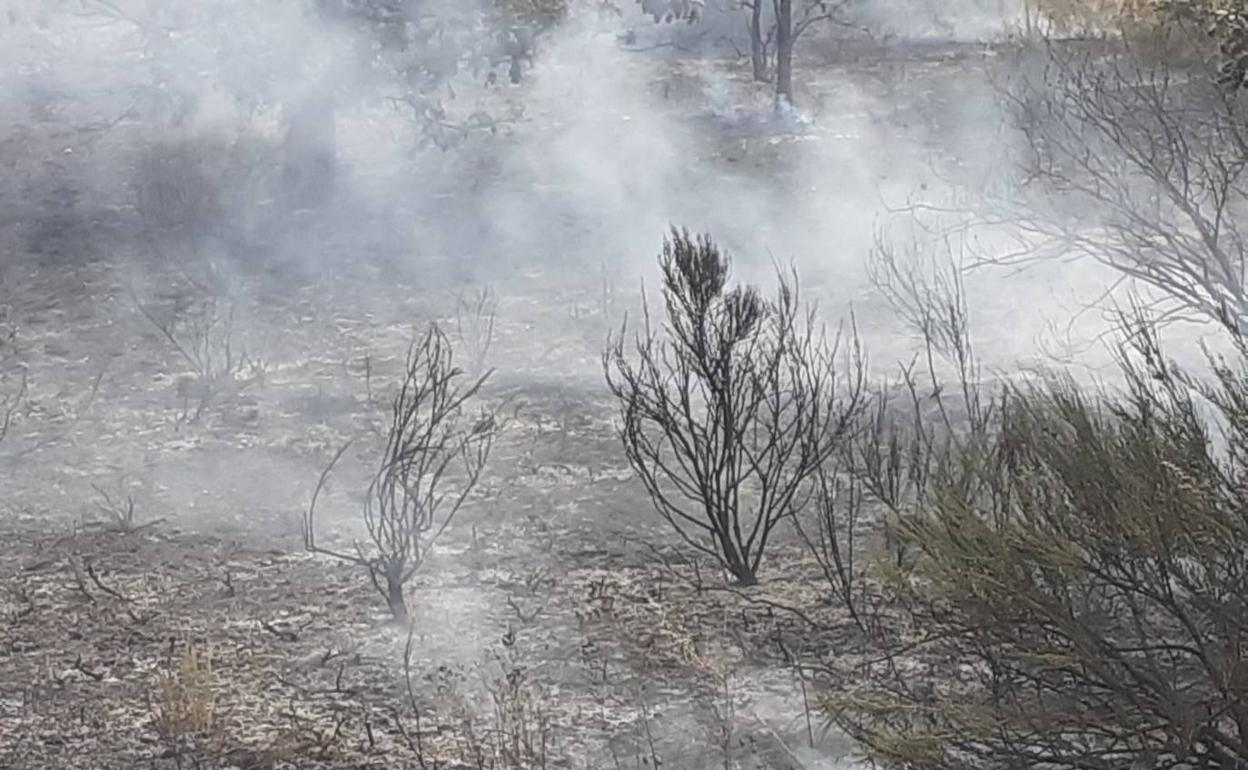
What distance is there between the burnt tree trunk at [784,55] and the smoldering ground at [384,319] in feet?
0.85

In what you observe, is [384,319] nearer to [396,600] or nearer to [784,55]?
[396,600]

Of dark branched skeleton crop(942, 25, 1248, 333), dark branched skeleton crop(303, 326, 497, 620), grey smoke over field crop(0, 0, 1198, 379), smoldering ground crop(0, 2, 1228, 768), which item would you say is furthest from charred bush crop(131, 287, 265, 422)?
dark branched skeleton crop(942, 25, 1248, 333)

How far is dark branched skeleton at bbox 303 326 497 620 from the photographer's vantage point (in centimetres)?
675

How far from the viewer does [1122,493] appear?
399 centimetres

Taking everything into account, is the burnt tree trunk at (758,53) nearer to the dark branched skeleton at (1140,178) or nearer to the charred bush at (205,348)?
the dark branched skeleton at (1140,178)

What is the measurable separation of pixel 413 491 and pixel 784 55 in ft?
35.8

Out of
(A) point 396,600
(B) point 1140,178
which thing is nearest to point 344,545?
(A) point 396,600

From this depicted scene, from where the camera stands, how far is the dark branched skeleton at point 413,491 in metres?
6.75

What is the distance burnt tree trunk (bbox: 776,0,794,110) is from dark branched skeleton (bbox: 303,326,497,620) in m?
7.78

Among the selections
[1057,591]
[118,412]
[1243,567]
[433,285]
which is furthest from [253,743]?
[433,285]

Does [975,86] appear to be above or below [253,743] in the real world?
above

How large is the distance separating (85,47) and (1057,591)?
1558 cm

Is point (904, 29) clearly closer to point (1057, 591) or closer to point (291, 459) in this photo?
point (291, 459)

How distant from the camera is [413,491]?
6746mm
